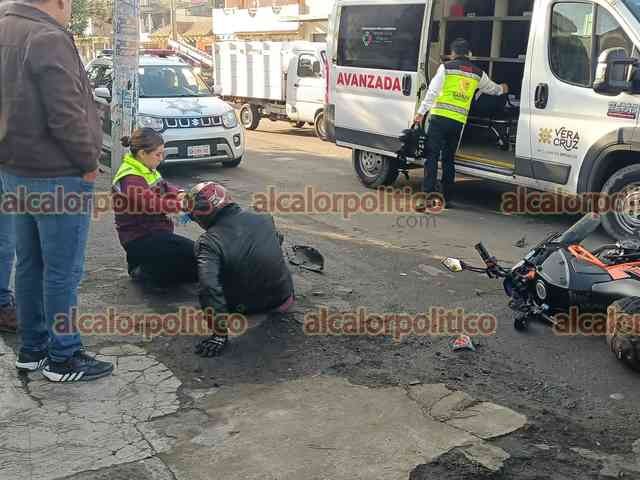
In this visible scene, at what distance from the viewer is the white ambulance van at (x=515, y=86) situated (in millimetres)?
6750

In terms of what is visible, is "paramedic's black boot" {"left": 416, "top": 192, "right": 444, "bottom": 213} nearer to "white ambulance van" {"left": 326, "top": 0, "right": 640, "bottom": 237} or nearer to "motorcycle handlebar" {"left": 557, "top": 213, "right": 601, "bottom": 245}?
"white ambulance van" {"left": 326, "top": 0, "right": 640, "bottom": 237}

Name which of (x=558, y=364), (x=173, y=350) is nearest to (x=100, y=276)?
(x=173, y=350)

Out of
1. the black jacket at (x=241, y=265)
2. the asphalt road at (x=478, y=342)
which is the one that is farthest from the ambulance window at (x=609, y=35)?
the black jacket at (x=241, y=265)

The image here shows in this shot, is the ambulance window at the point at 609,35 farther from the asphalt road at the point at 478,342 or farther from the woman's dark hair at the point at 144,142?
the woman's dark hair at the point at 144,142

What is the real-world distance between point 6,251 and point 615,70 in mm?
5057

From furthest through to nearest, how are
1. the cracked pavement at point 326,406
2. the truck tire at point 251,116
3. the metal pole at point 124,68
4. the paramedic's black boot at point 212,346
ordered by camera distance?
the truck tire at point 251,116
the metal pole at point 124,68
the paramedic's black boot at point 212,346
the cracked pavement at point 326,406

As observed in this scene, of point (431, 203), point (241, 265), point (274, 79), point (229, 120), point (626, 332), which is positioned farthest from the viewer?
point (274, 79)

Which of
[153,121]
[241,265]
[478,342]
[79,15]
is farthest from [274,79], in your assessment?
[79,15]

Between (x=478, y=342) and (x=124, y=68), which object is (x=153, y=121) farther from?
(x=478, y=342)

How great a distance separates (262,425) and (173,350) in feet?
3.55

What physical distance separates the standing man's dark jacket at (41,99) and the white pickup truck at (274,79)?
37.3 ft

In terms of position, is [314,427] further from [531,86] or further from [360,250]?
[531,86]

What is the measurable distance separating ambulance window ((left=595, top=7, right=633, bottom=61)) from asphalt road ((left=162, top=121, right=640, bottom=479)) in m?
1.80

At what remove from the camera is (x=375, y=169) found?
32.4 ft
